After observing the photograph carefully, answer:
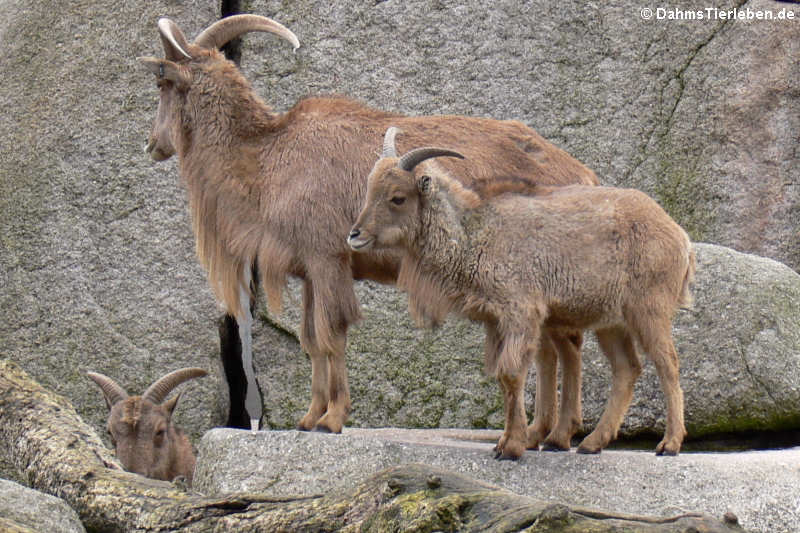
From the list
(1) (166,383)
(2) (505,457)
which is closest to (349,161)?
(2) (505,457)

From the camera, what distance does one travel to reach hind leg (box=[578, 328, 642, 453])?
6.64m

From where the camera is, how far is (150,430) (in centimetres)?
866

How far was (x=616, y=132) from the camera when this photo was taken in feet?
31.9

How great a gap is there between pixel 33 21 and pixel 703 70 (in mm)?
6161

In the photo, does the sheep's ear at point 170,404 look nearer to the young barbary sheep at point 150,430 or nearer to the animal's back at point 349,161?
the young barbary sheep at point 150,430

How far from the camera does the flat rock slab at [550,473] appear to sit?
20.2ft

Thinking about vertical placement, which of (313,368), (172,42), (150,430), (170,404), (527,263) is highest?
(172,42)

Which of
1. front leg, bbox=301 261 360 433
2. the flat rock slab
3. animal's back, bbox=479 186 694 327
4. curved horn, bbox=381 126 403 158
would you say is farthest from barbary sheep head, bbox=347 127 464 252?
the flat rock slab

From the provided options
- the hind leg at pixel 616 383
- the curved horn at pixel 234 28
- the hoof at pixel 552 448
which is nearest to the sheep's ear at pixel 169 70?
the curved horn at pixel 234 28

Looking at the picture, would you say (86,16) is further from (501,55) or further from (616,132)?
(616,132)

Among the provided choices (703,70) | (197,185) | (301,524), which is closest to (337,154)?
(197,185)

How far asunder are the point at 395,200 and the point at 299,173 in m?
0.95

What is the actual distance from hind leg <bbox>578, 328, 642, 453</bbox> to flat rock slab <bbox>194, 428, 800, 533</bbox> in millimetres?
124

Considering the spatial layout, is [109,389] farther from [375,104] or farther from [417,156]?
[417,156]
